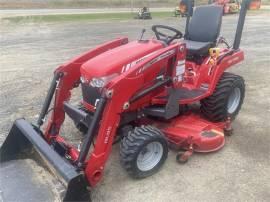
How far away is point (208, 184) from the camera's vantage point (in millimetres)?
3836

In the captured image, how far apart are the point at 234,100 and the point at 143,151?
1991mm

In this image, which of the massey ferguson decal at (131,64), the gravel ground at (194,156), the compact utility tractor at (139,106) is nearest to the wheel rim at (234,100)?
the compact utility tractor at (139,106)

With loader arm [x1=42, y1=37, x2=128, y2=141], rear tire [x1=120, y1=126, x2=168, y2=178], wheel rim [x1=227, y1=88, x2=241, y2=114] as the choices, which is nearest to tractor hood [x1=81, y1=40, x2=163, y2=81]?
loader arm [x1=42, y1=37, x2=128, y2=141]

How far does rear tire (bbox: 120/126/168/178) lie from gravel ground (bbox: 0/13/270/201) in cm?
13

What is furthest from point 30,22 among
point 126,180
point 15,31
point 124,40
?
point 126,180

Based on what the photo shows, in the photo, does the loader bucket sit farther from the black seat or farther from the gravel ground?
the black seat

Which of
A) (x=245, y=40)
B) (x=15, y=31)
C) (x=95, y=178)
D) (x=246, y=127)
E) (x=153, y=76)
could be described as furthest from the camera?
(x=15, y=31)

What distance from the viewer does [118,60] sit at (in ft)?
12.9

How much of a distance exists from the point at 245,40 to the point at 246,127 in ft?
26.9

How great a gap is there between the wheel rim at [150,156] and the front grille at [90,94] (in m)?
0.77

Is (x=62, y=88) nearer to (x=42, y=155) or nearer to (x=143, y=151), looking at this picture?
(x=42, y=155)

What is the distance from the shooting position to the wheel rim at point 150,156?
390 cm

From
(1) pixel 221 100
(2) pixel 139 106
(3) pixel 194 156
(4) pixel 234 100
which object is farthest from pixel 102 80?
(4) pixel 234 100

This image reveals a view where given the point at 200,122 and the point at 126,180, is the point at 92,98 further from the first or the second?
the point at 200,122
